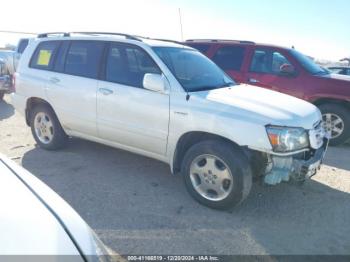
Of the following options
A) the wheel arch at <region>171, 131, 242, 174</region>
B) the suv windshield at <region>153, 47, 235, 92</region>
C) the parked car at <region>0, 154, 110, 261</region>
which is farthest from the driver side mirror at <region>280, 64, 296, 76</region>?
the parked car at <region>0, 154, 110, 261</region>

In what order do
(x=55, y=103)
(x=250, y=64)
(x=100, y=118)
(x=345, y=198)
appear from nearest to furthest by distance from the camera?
(x=345, y=198) < (x=100, y=118) < (x=55, y=103) < (x=250, y=64)

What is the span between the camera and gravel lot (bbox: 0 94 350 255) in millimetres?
3273

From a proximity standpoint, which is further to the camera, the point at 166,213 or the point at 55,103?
the point at 55,103

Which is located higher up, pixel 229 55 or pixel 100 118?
pixel 229 55

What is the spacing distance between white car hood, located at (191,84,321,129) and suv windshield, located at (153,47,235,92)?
224mm

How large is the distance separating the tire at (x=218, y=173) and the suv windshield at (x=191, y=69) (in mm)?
769

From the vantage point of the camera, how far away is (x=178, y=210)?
3.87 meters

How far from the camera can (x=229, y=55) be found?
24.6 feet

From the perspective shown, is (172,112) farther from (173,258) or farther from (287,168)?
(173,258)

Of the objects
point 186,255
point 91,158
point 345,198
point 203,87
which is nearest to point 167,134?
point 203,87

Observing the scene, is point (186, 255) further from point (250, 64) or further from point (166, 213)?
point (250, 64)

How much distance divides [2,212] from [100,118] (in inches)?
126

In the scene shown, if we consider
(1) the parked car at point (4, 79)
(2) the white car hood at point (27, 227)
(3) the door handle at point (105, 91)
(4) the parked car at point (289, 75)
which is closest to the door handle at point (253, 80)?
(4) the parked car at point (289, 75)

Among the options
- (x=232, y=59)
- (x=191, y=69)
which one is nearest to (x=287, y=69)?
(x=232, y=59)
